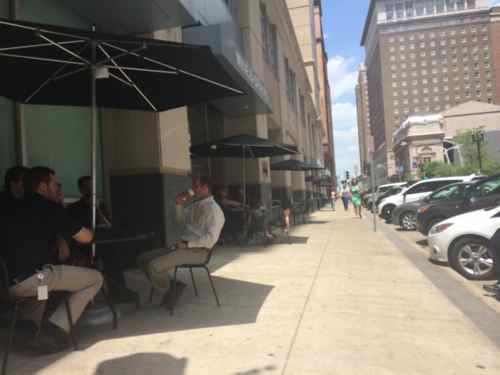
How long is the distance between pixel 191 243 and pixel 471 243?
4.58m

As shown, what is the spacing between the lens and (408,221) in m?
13.3

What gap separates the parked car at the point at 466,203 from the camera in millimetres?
8844

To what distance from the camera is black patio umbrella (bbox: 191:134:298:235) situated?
8.41 meters

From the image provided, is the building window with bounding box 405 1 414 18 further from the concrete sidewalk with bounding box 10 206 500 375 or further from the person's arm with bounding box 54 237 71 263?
the person's arm with bounding box 54 237 71 263

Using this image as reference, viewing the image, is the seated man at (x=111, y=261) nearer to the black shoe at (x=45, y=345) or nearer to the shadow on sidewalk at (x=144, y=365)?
the black shoe at (x=45, y=345)

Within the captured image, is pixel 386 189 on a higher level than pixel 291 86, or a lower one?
lower

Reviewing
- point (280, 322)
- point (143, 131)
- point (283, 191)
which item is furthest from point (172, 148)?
point (283, 191)

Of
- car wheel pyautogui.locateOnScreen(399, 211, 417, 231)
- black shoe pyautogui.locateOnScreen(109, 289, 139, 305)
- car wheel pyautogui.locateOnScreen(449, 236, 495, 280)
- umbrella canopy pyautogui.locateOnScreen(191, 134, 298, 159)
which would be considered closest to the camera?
black shoe pyautogui.locateOnScreen(109, 289, 139, 305)

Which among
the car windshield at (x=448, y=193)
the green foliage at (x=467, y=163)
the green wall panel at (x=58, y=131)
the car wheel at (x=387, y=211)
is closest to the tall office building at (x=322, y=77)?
the green foliage at (x=467, y=163)

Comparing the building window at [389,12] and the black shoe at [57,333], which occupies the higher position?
the building window at [389,12]

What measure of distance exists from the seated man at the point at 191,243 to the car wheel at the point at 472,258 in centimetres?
414

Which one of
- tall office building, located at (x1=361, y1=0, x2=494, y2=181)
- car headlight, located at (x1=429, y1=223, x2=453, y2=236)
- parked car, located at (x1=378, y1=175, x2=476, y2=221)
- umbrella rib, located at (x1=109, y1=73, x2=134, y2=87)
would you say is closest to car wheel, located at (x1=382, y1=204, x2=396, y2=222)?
parked car, located at (x1=378, y1=175, x2=476, y2=221)

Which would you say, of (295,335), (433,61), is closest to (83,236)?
(295,335)

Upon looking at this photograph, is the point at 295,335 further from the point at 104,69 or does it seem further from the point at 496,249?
the point at 104,69
